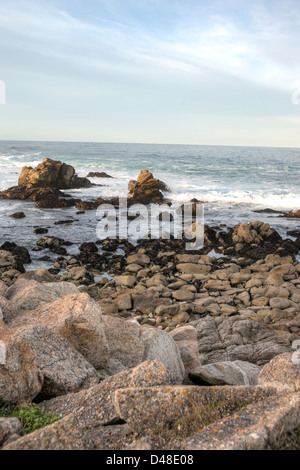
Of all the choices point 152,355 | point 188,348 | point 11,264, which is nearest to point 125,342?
point 152,355

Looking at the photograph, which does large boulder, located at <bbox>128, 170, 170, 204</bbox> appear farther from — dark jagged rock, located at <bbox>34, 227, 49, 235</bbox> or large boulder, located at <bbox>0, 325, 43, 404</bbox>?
large boulder, located at <bbox>0, 325, 43, 404</bbox>

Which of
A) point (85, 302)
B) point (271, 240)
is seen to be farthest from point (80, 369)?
point (271, 240)

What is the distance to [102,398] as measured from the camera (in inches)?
189

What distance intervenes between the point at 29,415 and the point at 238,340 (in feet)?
24.6

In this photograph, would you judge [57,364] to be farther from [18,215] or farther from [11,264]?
[18,215]

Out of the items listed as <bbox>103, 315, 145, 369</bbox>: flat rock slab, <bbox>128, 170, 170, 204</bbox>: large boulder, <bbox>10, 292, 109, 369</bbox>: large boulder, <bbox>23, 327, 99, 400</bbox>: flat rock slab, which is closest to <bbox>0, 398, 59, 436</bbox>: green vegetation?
<bbox>23, 327, 99, 400</bbox>: flat rock slab

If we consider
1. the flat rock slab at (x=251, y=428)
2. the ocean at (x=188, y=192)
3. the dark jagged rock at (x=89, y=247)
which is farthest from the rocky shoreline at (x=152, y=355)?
the ocean at (x=188, y=192)

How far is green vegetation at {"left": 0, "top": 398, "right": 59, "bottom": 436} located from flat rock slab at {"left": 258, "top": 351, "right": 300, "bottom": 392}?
9.65 feet

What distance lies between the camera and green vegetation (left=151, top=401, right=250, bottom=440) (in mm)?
3863

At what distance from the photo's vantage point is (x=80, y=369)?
19.2 feet

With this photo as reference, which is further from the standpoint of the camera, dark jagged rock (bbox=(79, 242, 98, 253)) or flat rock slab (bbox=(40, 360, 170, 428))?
dark jagged rock (bbox=(79, 242, 98, 253))

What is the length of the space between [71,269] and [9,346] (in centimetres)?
1253

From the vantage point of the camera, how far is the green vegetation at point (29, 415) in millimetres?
4541

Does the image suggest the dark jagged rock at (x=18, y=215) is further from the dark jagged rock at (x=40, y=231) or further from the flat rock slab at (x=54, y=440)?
the flat rock slab at (x=54, y=440)
